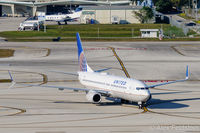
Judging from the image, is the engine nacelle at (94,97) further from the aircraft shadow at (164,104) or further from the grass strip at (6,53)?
the grass strip at (6,53)

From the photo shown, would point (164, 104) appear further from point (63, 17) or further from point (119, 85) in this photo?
point (63, 17)

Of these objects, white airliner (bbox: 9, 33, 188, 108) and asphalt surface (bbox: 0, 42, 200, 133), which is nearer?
asphalt surface (bbox: 0, 42, 200, 133)

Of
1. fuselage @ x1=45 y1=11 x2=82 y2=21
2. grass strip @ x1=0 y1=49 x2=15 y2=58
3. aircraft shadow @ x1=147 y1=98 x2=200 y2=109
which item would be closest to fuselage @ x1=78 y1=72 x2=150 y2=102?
aircraft shadow @ x1=147 y1=98 x2=200 y2=109

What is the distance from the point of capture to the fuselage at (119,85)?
50250mm

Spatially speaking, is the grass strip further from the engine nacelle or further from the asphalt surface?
the engine nacelle

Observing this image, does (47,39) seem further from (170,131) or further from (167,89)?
(170,131)

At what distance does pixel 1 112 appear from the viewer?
5172 cm

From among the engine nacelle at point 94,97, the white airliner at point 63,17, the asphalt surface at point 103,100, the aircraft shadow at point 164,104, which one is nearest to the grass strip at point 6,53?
the asphalt surface at point 103,100

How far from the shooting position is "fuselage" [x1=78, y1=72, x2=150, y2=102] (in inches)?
1978

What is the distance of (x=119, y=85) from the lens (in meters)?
52.6

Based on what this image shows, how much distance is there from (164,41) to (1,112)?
87.7 meters

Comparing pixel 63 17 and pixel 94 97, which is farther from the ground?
pixel 63 17

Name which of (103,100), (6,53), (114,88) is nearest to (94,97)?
(114,88)

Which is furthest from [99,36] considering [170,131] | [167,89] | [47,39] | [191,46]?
[170,131]
